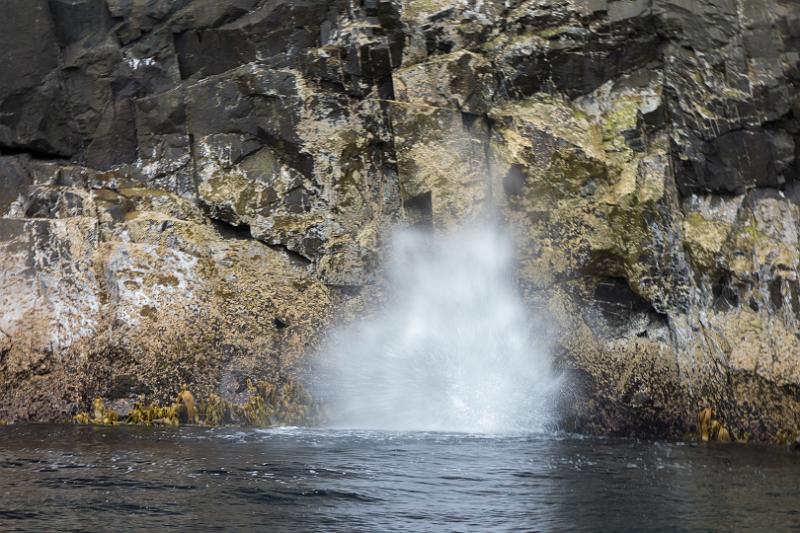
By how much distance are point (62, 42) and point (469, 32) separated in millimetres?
7874

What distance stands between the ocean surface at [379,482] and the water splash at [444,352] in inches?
65.3

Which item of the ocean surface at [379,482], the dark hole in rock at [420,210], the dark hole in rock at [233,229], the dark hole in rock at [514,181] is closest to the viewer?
the ocean surface at [379,482]

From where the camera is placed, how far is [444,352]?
57.8 feet

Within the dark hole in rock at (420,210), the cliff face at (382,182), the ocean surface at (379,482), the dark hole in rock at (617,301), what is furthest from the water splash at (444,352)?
the ocean surface at (379,482)

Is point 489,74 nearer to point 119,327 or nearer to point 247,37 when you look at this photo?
point 247,37

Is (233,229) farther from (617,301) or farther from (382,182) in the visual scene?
(617,301)

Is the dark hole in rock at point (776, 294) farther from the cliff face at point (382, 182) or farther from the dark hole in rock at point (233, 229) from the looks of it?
the dark hole in rock at point (233, 229)

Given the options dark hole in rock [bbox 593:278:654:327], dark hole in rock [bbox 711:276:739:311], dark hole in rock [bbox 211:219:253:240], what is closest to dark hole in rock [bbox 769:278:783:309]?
dark hole in rock [bbox 711:276:739:311]

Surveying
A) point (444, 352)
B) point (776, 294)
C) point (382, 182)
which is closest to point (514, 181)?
point (382, 182)

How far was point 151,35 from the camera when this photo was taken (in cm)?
1902

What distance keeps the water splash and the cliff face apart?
445 mm

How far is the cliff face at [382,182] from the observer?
54.5 ft

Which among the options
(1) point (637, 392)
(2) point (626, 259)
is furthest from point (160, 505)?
(2) point (626, 259)

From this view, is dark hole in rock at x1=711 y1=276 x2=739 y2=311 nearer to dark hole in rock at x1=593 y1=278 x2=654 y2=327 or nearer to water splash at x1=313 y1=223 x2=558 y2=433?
dark hole in rock at x1=593 y1=278 x2=654 y2=327
